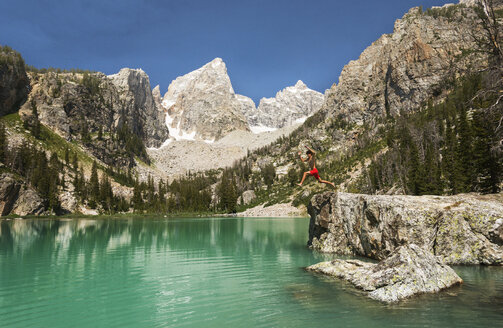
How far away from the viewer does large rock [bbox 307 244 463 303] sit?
45.8 ft

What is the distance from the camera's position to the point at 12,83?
17062 cm

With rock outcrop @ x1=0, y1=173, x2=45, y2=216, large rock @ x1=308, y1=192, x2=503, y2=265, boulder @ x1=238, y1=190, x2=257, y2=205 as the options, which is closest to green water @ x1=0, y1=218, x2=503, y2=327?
large rock @ x1=308, y1=192, x2=503, y2=265

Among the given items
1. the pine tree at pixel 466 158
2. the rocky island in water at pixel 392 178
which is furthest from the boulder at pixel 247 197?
the pine tree at pixel 466 158

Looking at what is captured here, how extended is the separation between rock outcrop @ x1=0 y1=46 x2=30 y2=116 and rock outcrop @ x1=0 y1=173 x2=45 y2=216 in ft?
282

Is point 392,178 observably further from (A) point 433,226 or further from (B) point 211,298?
(B) point 211,298

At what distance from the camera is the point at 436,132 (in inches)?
4181

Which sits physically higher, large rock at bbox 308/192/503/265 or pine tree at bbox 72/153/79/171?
pine tree at bbox 72/153/79/171

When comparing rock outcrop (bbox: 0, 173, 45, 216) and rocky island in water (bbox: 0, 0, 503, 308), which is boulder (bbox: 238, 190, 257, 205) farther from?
rock outcrop (bbox: 0, 173, 45, 216)

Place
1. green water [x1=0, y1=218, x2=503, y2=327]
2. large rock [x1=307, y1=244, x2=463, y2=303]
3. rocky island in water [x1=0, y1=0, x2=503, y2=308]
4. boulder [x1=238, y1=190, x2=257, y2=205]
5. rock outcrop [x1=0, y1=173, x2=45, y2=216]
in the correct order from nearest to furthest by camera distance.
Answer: green water [x1=0, y1=218, x2=503, y2=327], large rock [x1=307, y1=244, x2=463, y2=303], rocky island in water [x1=0, y1=0, x2=503, y2=308], rock outcrop [x1=0, y1=173, x2=45, y2=216], boulder [x1=238, y1=190, x2=257, y2=205]

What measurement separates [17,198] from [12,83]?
110 m

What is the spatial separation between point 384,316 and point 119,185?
601 ft

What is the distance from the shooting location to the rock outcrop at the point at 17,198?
95.9m

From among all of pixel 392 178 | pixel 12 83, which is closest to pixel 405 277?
pixel 392 178

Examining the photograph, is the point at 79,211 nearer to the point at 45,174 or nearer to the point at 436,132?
the point at 45,174
